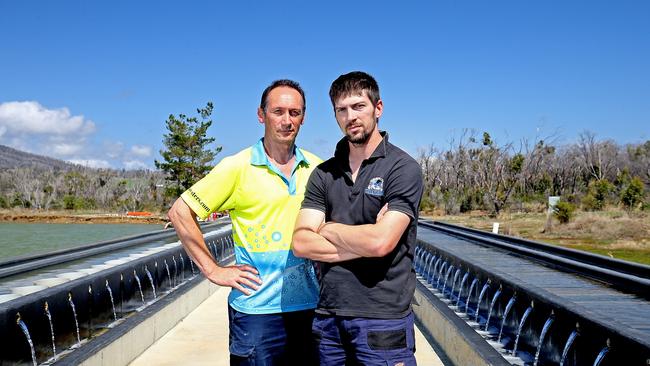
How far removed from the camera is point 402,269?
2398 millimetres

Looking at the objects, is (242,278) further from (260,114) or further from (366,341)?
(260,114)

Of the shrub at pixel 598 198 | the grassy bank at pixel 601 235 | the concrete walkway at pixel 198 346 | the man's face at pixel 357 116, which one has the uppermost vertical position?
the shrub at pixel 598 198

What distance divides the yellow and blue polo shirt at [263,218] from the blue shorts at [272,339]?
0.04 metres

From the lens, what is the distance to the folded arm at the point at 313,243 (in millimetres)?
2406

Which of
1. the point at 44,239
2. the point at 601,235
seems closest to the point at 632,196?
the point at 601,235

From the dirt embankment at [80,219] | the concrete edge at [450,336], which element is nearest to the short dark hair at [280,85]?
the concrete edge at [450,336]

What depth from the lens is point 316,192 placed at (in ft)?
8.40

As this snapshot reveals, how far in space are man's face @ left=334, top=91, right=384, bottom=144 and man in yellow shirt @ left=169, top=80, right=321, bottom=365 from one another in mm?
308

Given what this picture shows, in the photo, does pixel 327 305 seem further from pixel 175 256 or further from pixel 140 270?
pixel 175 256

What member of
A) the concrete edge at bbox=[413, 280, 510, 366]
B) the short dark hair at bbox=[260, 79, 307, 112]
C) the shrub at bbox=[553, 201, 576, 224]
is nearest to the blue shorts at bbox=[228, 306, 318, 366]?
the short dark hair at bbox=[260, 79, 307, 112]

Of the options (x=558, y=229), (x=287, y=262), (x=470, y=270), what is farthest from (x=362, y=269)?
(x=558, y=229)

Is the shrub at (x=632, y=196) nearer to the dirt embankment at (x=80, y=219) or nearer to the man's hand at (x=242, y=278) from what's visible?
the man's hand at (x=242, y=278)

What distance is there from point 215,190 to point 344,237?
70cm

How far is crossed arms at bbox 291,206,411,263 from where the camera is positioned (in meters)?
2.31
